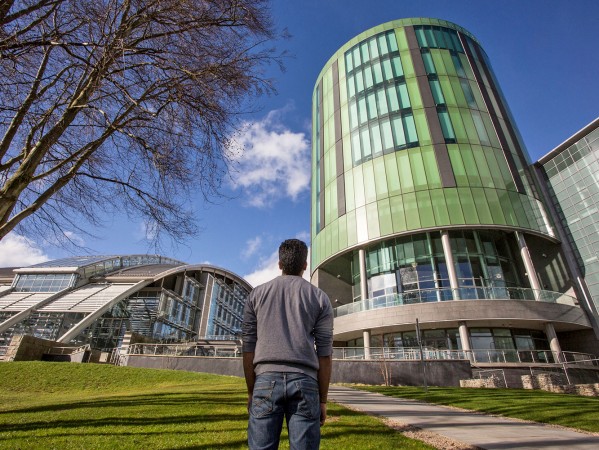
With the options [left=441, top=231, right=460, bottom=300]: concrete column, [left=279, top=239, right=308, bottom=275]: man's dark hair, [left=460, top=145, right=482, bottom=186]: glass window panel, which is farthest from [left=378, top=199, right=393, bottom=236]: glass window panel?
[left=279, top=239, right=308, bottom=275]: man's dark hair

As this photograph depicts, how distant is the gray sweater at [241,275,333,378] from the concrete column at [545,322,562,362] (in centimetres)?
2713

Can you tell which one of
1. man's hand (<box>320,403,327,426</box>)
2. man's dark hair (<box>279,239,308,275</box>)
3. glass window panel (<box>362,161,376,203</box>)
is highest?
glass window panel (<box>362,161,376,203</box>)

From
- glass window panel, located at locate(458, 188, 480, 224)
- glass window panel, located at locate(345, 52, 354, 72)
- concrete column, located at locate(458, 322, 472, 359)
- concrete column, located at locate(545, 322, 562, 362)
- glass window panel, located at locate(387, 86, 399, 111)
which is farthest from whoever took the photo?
glass window panel, located at locate(345, 52, 354, 72)

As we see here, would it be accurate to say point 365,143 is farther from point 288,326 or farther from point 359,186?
point 288,326

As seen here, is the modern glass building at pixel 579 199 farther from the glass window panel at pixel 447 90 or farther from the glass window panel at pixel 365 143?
the glass window panel at pixel 365 143

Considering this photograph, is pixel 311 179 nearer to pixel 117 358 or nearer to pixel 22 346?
pixel 117 358

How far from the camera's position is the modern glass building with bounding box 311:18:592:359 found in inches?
966

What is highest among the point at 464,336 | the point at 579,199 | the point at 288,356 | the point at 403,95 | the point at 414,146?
the point at 403,95

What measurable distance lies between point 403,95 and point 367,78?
5.21 metres

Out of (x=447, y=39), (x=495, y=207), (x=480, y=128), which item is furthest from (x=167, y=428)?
(x=447, y=39)

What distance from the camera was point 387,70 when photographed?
115ft

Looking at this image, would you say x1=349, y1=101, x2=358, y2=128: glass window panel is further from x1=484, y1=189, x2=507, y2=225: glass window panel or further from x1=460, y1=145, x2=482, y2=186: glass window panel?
x1=484, y1=189, x2=507, y2=225: glass window panel

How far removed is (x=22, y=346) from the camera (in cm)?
2294

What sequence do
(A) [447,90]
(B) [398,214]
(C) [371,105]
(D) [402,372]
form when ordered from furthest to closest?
(C) [371,105]
(A) [447,90]
(B) [398,214]
(D) [402,372]
